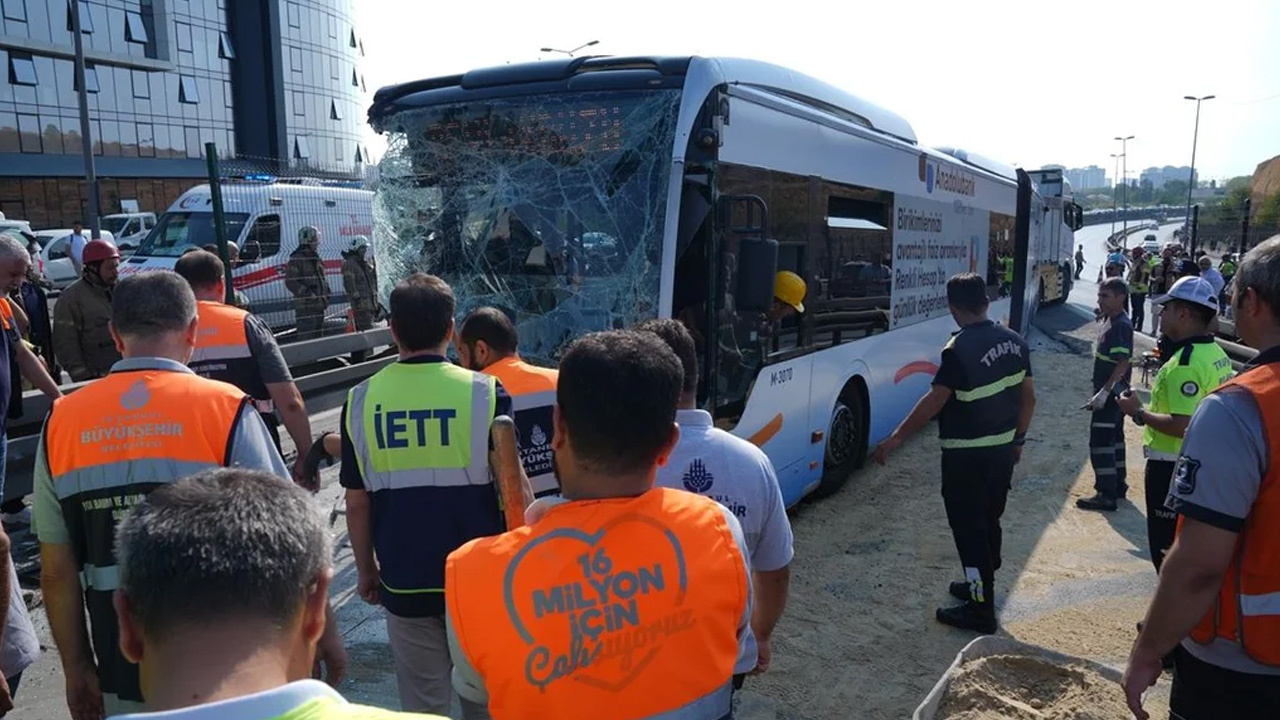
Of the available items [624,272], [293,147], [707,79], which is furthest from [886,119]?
[293,147]

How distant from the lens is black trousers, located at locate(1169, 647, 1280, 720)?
8.39 ft

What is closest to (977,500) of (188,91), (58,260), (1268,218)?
(1268,218)

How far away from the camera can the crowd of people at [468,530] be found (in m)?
1.31

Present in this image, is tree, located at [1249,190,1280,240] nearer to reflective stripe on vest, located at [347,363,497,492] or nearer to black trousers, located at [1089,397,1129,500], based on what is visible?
black trousers, located at [1089,397,1129,500]

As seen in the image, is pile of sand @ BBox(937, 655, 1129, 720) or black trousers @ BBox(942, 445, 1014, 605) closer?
pile of sand @ BBox(937, 655, 1129, 720)

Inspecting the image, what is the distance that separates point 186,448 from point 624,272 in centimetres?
300

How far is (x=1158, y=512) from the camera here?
493cm

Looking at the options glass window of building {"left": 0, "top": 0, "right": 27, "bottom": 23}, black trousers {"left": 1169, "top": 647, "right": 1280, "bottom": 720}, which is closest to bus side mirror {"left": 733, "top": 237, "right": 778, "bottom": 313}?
black trousers {"left": 1169, "top": 647, "right": 1280, "bottom": 720}

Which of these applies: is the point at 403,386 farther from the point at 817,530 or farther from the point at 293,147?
the point at 293,147

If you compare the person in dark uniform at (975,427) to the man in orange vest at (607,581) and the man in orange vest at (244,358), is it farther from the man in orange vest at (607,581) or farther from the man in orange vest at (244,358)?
the man in orange vest at (607,581)

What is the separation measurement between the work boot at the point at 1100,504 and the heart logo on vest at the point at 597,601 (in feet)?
22.8

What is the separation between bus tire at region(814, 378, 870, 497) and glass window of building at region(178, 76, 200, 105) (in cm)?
4826

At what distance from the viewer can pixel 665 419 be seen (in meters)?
1.92

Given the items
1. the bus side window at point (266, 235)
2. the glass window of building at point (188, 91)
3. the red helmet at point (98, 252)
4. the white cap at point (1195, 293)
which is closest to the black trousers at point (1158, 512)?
the white cap at point (1195, 293)
